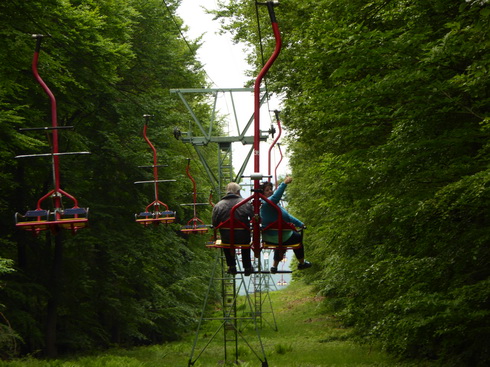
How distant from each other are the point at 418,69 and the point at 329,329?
23.9 meters

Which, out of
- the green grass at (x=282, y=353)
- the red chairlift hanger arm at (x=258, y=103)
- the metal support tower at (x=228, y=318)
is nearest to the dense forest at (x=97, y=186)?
the green grass at (x=282, y=353)

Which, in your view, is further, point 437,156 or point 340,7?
point 340,7

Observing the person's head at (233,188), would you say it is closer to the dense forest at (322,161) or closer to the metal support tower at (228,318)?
the metal support tower at (228,318)

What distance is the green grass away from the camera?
62.6ft

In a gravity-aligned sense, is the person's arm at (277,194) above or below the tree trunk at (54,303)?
above

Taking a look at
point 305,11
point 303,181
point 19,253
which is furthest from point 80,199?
point 303,181

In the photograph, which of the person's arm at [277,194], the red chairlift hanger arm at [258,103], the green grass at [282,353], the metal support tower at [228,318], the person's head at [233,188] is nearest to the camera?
the red chairlift hanger arm at [258,103]

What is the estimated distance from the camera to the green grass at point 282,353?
1909 centimetres

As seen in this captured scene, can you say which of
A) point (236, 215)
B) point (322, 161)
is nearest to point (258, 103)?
point (236, 215)

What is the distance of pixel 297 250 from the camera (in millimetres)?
11914

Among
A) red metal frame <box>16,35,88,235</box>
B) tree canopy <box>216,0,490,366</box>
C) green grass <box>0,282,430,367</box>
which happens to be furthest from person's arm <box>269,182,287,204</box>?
green grass <box>0,282,430,367</box>

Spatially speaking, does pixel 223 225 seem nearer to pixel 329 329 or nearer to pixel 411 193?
pixel 411 193

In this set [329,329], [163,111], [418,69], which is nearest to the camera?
[418,69]

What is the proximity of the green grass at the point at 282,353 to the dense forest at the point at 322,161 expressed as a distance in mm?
1240
